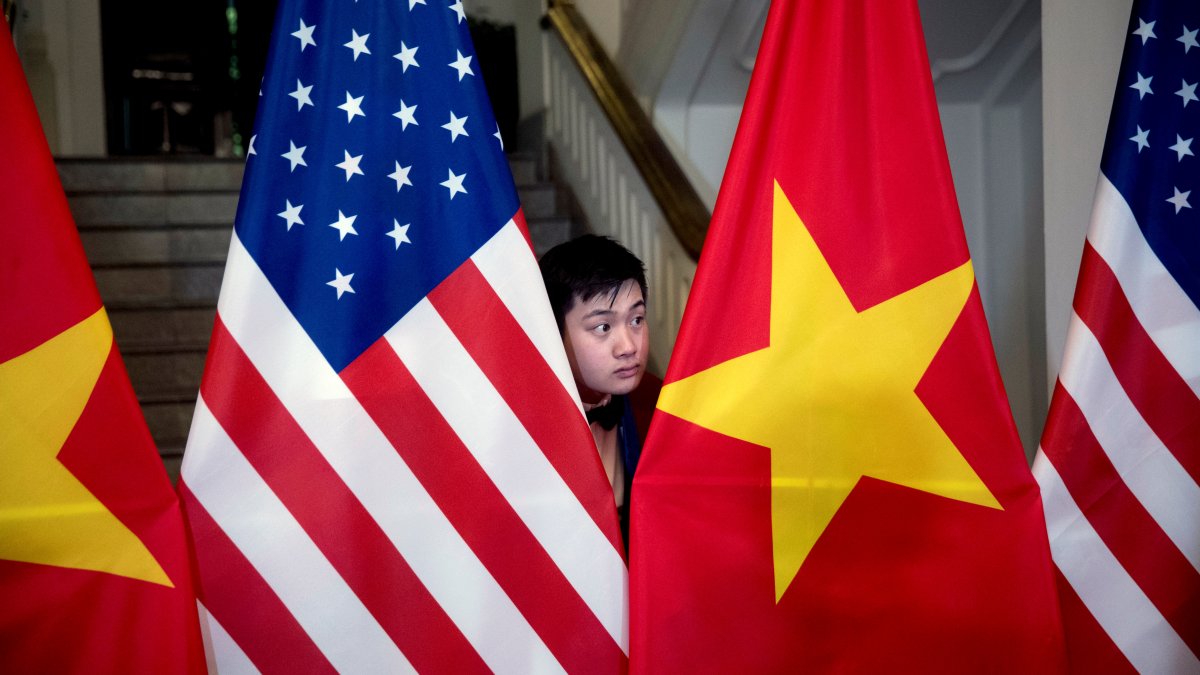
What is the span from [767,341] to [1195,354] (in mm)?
762

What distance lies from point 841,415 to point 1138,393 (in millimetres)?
549

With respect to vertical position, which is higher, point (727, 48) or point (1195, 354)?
point (727, 48)

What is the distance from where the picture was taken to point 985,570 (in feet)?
5.39

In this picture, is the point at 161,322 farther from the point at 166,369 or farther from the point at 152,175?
the point at 152,175

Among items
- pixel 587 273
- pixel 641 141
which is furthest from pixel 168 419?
pixel 587 273

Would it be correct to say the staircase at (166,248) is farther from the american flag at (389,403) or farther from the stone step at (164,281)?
the american flag at (389,403)

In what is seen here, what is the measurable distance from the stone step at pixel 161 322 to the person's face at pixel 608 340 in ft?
7.84

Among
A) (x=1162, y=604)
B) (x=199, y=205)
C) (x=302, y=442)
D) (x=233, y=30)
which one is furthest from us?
Result: (x=233, y=30)

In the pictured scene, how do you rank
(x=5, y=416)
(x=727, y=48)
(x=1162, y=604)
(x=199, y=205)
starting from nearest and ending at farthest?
(x=5, y=416)
(x=1162, y=604)
(x=727, y=48)
(x=199, y=205)

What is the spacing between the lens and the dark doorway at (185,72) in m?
8.30

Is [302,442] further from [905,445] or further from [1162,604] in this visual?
[1162,604]

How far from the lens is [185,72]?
873 cm

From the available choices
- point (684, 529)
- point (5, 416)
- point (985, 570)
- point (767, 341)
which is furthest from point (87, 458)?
point (985, 570)

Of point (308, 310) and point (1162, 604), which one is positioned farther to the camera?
point (1162, 604)
